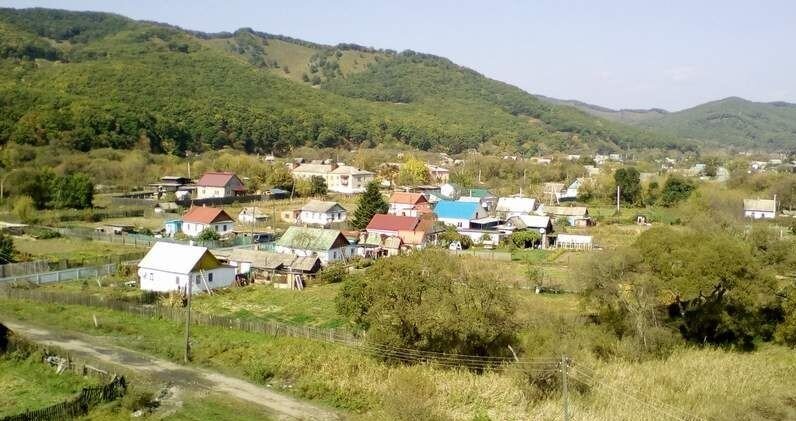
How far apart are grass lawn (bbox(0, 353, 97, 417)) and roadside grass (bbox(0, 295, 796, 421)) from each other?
3.07m

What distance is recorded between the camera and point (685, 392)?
18766mm

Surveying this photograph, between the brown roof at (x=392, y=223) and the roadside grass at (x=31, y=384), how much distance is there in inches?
920

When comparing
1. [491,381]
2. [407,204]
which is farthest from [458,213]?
[491,381]

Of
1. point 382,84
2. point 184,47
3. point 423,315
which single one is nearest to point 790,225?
point 423,315

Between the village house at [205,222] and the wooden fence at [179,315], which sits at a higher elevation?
the village house at [205,222]

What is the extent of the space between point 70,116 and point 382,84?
116m

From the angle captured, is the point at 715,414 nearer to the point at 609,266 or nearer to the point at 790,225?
the point at 609,266

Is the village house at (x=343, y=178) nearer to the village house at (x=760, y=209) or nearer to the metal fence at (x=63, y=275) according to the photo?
the village house at (x=760, y=209)

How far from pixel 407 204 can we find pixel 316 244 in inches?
720

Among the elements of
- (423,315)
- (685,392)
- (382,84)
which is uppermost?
(382,84)

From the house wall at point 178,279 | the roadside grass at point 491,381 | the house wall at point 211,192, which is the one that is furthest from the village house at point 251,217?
the roadside grass at point 491,381

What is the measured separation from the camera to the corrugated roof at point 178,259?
96.6ft

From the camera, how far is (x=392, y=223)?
41531 millimetres

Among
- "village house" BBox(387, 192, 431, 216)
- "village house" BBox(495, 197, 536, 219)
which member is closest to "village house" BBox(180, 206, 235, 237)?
"village house" BBox(387, 192, 431, 216)
